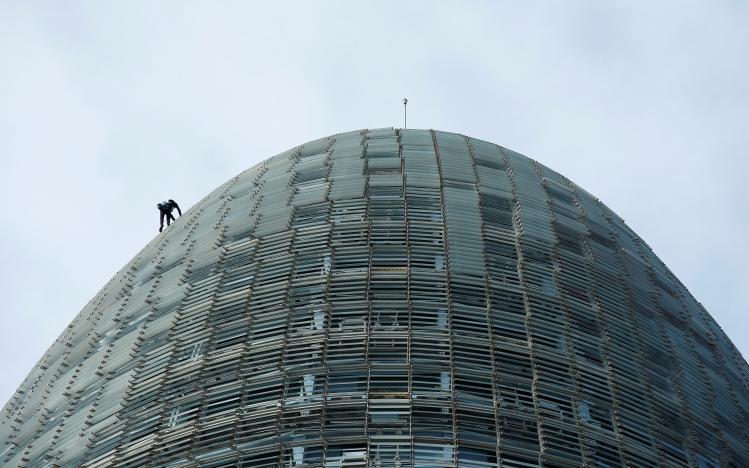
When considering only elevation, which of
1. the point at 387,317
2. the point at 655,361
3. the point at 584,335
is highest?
the point at 655,361

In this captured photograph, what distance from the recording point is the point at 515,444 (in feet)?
135

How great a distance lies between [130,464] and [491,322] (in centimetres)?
1087

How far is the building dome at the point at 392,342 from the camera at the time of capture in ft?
138

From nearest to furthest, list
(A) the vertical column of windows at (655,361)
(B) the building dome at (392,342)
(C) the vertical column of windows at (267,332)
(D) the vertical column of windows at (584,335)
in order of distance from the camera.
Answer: (C) the vertical column of windows at (267,332), (B) the building dome at (392,342), (D) the vertical column of windows at (584,335), (A) the vertical column of windows at (655,361)

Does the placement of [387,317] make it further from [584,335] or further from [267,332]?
[584,335]

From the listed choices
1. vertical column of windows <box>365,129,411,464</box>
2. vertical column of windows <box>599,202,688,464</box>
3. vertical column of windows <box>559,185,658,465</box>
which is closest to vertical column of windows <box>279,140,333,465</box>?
vertical column of windows <box>365,129,411,464</box>

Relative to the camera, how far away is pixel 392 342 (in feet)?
147

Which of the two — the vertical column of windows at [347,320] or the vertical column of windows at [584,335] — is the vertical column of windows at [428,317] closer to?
the vertical column of windows at [347,320]

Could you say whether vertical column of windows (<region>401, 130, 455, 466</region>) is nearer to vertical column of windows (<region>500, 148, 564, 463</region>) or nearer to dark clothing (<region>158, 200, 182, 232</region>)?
vertical column of windows (<region>500, 148, 564, 463</region>)

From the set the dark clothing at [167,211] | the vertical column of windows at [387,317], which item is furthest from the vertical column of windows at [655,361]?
the dark clothing at [167,211]

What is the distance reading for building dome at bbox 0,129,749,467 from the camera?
42.2 meters

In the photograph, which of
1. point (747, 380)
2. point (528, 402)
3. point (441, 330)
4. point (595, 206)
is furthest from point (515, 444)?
point (595, 206)

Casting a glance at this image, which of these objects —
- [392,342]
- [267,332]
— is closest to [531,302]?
[392,342]

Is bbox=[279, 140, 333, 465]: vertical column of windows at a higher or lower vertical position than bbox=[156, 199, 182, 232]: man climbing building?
lower
